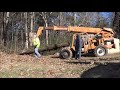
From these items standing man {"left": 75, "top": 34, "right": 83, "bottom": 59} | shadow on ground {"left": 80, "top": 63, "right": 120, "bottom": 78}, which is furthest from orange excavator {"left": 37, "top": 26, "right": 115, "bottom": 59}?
shadow on ground {"left": 80, "top": 63, "right": 120, "bottom": 78}

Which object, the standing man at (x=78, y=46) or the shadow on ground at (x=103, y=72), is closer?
the shadow on ground at (x=103, y=72)

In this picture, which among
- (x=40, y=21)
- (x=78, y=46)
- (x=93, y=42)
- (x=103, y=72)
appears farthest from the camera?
(x=40, y=21)

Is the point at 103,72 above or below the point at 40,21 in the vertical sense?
below

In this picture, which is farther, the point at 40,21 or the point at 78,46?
the point at 40,21

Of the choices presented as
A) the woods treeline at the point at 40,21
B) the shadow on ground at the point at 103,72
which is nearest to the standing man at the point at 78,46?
the shadow on ground at the point at 103,72

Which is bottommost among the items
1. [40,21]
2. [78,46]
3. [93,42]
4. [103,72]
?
[103,72]

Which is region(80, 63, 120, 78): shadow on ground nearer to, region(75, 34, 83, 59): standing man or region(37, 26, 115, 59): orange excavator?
region(75, 34, 83, 59): standing man

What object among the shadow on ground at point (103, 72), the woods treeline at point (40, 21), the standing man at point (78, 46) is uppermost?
the woods treeline at point (40, 21)

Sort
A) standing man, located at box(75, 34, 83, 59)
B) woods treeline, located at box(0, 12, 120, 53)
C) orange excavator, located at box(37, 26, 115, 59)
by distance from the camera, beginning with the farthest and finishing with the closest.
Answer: woods treeline, located at box(0, 12, 120, 53) < orange excavator, located at box(37, 26, 115, 59) < standing man, located at box(75, 34, 83, 59)

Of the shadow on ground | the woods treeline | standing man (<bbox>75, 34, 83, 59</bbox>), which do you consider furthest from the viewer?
the woods treeline

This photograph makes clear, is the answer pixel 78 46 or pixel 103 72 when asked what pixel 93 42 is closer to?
pixel 78 46

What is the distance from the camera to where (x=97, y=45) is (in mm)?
26250

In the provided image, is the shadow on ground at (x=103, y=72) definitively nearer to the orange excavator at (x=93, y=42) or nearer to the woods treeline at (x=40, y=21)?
the orange excavator at (x=93, y=42)

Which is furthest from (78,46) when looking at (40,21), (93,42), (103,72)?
(40,21)
